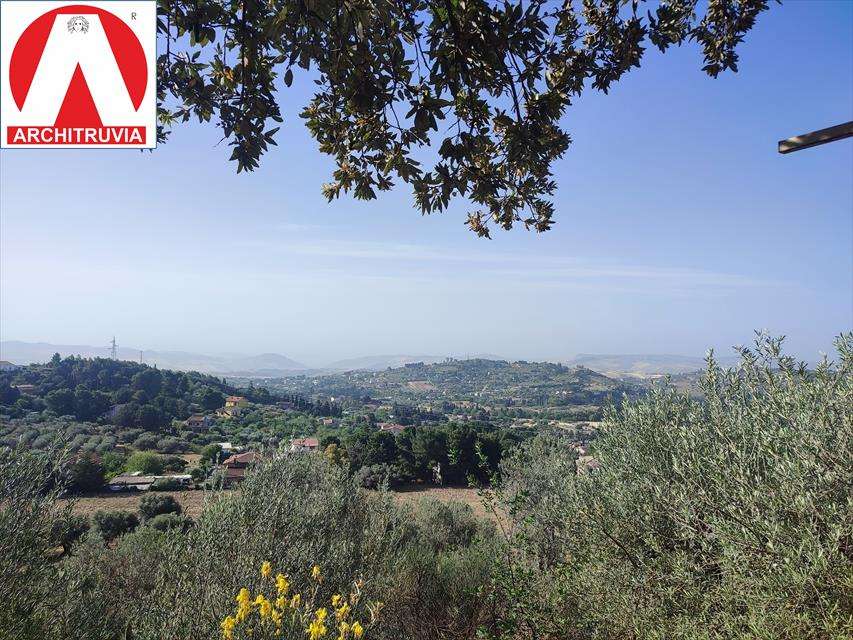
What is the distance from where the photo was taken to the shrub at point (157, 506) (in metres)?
20.8

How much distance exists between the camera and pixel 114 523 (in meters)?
17.6

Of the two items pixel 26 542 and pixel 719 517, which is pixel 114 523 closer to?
pixel 26 542

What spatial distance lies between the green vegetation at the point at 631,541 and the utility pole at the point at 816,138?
78.3 inches

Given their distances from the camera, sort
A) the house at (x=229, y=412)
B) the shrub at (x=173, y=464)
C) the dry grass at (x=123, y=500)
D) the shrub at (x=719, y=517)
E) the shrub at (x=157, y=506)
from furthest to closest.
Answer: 1. the house at (x=229, y=412)
2. the shrub at (x=173, y=464)
3. the dry grass at (x=123, y=500)
4. the shrub at (x=157, y=506)
5. the shrub at (x=719, y=517)

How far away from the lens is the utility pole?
6.07ft

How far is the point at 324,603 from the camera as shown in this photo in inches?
177

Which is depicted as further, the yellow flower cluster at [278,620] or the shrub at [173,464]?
the shrub at [173,464]

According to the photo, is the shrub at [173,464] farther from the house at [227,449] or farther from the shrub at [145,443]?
the shrub at [145,443]

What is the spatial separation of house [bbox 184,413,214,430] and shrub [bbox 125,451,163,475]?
72.0 feet

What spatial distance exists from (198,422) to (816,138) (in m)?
68.1

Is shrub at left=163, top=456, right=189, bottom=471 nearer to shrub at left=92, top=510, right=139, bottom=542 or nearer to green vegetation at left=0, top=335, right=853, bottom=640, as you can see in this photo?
shrub at left=92, top=510, right=139, bottom=542

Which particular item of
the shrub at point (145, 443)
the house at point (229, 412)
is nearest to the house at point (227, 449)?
the shrub at point (145, 443)

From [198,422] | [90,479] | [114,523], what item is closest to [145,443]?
[198,422]

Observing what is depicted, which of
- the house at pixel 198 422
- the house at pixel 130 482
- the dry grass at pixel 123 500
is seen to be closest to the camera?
the dry grass at pixel 123 500
